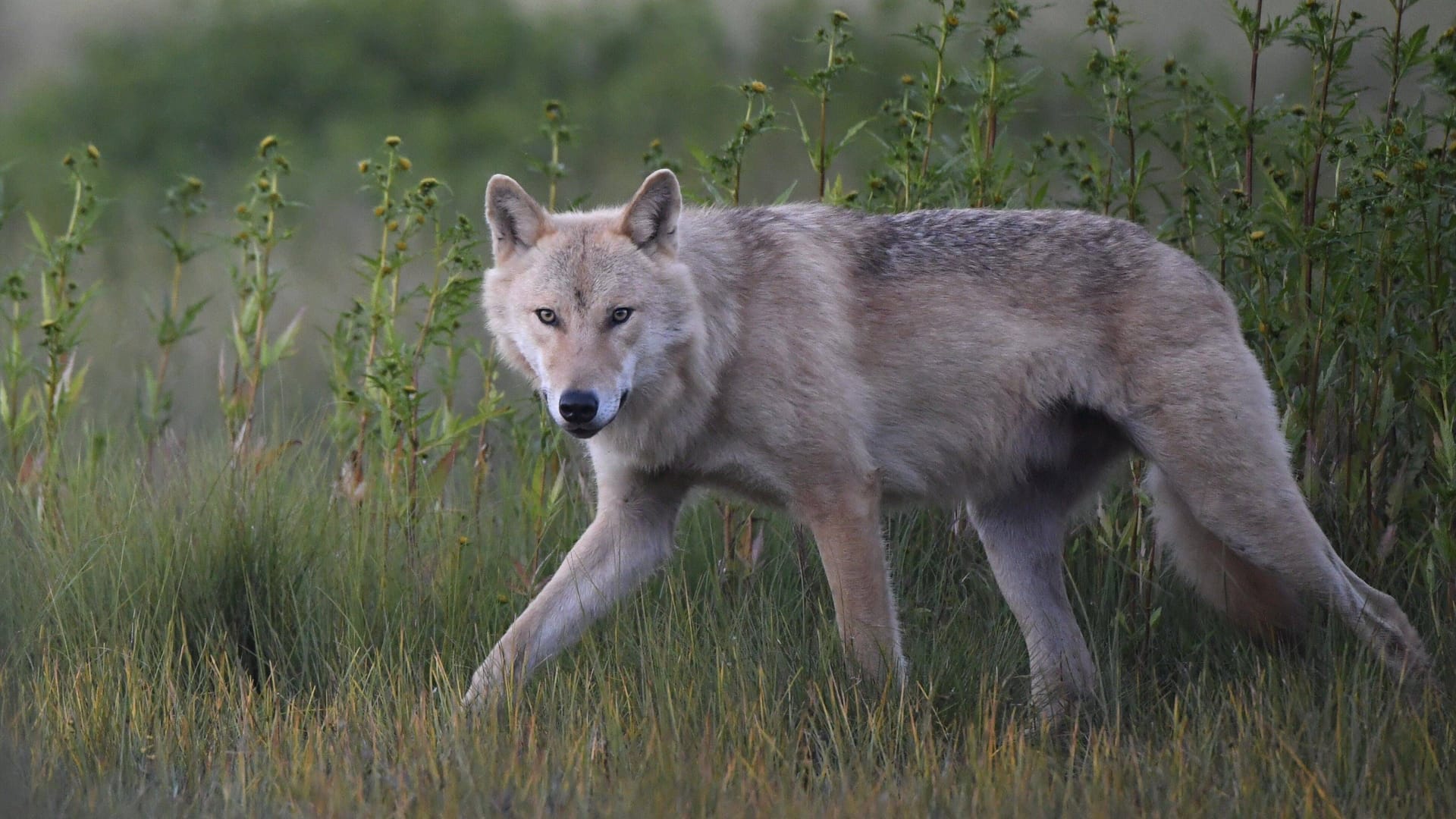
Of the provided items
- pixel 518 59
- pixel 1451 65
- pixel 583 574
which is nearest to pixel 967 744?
pixel 583 574

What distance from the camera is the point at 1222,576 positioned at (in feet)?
14.2

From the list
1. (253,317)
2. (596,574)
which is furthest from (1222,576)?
(253,317)

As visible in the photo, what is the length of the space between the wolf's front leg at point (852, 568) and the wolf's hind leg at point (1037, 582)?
83 centimetres

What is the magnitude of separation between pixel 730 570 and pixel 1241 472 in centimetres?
185

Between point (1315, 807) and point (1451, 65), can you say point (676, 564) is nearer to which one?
point (1315, 807)

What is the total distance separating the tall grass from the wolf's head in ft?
1.86

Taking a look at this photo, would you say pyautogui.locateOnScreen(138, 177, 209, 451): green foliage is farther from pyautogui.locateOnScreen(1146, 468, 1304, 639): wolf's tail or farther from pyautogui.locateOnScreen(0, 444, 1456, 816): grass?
pyautogui.locateOnScreen(1146, 468, 1304, 639): wolf's tail

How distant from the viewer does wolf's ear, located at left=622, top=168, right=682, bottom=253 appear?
4000 mm

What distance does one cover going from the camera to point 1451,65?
427 centimetres

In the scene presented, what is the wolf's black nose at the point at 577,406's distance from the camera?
345 centimetres

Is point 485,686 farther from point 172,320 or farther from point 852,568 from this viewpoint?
point 172,320

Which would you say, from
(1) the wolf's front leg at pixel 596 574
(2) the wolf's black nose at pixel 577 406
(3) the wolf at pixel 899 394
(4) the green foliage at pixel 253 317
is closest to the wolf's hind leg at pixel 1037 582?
(3) the wolf at pixel 899 394

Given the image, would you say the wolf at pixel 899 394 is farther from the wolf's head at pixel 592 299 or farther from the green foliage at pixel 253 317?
the green foliage at pixel 253 317

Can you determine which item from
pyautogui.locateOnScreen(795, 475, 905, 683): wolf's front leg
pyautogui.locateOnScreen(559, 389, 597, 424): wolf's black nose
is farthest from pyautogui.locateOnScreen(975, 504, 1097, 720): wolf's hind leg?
pyautogui.locateOnScreen(559, 389, 597, 424): wolf's black nose
